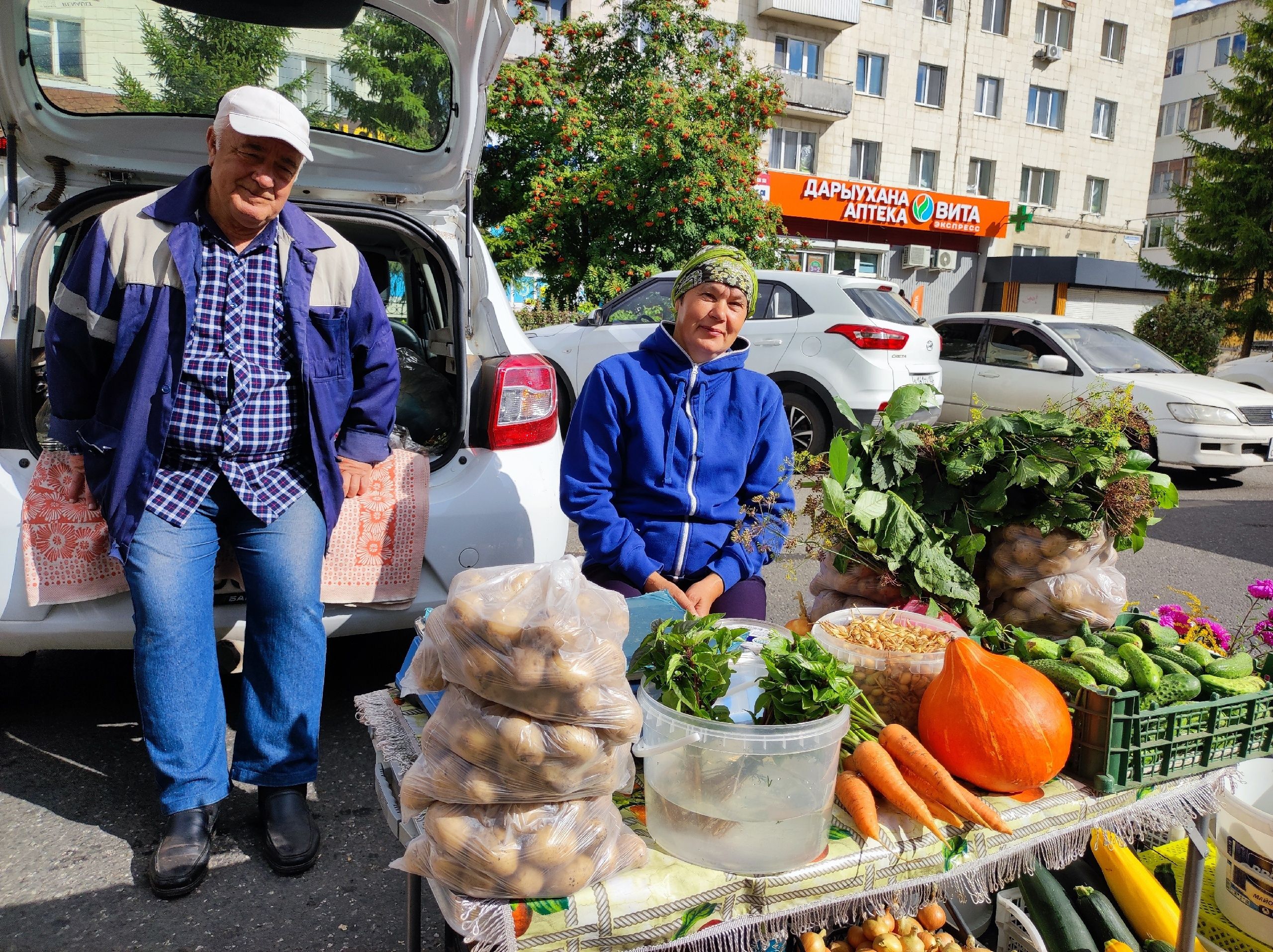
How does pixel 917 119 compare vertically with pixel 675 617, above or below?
above

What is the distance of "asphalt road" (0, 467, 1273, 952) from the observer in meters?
2.23

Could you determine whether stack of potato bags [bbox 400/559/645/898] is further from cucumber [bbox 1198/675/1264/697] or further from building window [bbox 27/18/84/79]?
building window [bbox 27/18/84/79]

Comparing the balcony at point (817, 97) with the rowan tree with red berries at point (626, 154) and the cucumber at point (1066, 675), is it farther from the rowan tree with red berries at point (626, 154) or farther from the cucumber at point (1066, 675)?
the cucumber at point (1066, 675)

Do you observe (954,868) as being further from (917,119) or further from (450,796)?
(917,119)

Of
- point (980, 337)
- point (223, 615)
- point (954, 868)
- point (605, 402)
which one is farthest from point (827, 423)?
point (954, 868)

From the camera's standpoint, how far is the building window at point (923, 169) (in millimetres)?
28609

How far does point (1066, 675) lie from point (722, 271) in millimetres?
1480

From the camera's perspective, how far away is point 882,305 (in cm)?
817

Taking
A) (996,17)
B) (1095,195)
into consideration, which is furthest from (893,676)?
(1095,195)

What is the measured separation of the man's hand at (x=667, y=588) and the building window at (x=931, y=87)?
29697 millimetres

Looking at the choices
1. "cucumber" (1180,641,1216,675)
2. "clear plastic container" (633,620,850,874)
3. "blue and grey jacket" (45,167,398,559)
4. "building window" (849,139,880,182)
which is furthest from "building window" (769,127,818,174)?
"clear plastic container" (633,620,850,874)

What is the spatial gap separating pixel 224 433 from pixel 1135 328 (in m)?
19.5

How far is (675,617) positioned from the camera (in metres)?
2.00

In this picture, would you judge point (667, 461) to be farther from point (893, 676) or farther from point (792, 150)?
point (792, 150)
